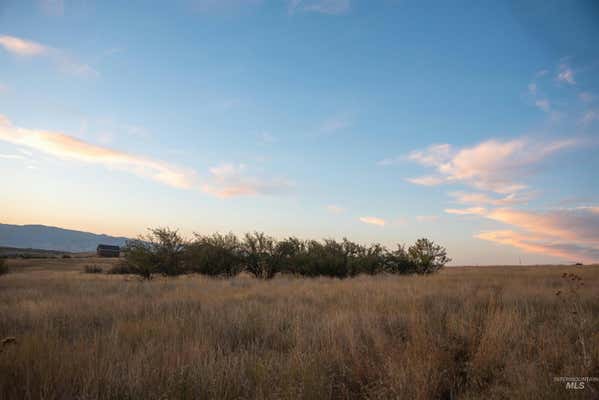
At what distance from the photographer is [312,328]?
250 inches

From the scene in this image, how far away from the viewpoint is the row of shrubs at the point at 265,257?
21.4 m

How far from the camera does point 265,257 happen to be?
23.1m

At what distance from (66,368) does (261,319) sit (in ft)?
11.9

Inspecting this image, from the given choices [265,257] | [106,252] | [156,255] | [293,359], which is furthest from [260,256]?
[106,252]

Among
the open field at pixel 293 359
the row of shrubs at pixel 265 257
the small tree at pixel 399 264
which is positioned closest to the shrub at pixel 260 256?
the row of shrubs at pixel 265 257

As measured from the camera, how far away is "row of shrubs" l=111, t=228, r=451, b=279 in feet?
→ 70.2

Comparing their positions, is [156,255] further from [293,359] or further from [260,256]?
[293,359]

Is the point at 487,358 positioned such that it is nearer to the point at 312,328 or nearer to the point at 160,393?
the point at 312,328

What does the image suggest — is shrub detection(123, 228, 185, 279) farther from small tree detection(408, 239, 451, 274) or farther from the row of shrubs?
small tree detection(408, 239, 451, 274)

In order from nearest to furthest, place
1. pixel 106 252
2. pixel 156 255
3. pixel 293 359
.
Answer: pixel 293 359, pixel 156 255, pixel 106 252

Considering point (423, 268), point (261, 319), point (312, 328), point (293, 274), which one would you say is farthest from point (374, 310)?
point (423, 268)

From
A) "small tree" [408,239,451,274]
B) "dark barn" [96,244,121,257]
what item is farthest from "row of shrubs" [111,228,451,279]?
"dark barn" [96,244,121,257]

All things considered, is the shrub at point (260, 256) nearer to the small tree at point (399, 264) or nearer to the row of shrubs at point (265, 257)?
the row of shrubs at point (265, 257)

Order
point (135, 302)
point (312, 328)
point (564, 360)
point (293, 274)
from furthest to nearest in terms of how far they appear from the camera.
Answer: point (293, 274) → point (135, 302) → point (312, 328) → point (564, 360)
